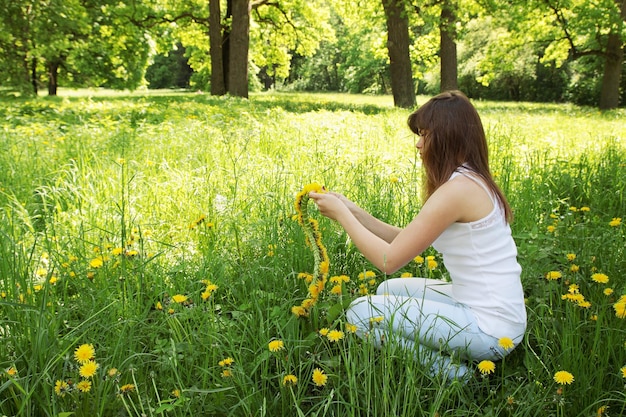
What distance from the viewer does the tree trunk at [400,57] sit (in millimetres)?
13680

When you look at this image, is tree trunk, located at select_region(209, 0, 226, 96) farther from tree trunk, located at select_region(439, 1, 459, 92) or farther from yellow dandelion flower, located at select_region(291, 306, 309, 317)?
yellow dandelion flower, located at select_region(291, 306, 309, 317)

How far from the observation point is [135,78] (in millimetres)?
20109

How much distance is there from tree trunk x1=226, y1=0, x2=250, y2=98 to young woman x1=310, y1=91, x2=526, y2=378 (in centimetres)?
1283

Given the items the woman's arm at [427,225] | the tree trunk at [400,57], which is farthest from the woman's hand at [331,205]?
the tree trunk at [400,57]

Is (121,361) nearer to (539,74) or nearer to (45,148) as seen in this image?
(45,148)

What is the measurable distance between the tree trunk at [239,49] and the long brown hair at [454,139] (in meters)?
12.8

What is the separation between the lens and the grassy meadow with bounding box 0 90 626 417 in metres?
1.70

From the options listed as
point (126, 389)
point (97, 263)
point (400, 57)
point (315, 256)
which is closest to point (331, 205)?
point (315, 256)

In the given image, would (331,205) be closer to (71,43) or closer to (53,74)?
(71,43)

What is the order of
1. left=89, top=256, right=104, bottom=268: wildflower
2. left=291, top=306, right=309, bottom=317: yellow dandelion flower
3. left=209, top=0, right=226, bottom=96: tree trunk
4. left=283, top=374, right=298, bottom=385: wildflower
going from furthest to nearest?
1. left=209, top=0, right=226, bottom=96: tree trunk
2. left=89, top=256, right=104, bottom=268: wildflower
3. left=291, top=306, right=309, bottom=317: yellow dandelion flower
4. left=283, top=374, right=298, bottom=385: wildflower

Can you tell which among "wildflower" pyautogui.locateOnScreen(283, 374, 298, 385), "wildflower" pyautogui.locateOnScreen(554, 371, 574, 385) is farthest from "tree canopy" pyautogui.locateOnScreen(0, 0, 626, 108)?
"wildflower" pyautogui.locateOnScreen(554, 371, 574, 385)

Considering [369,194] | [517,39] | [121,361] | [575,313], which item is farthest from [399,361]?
[517,39]

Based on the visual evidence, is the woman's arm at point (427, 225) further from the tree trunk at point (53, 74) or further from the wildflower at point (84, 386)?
the tree trunk at point (53, 74)

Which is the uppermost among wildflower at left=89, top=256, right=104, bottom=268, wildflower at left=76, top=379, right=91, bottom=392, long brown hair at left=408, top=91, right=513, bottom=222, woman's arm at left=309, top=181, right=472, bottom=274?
long brown hair at left=408, top=91, right=513, bottom=222
